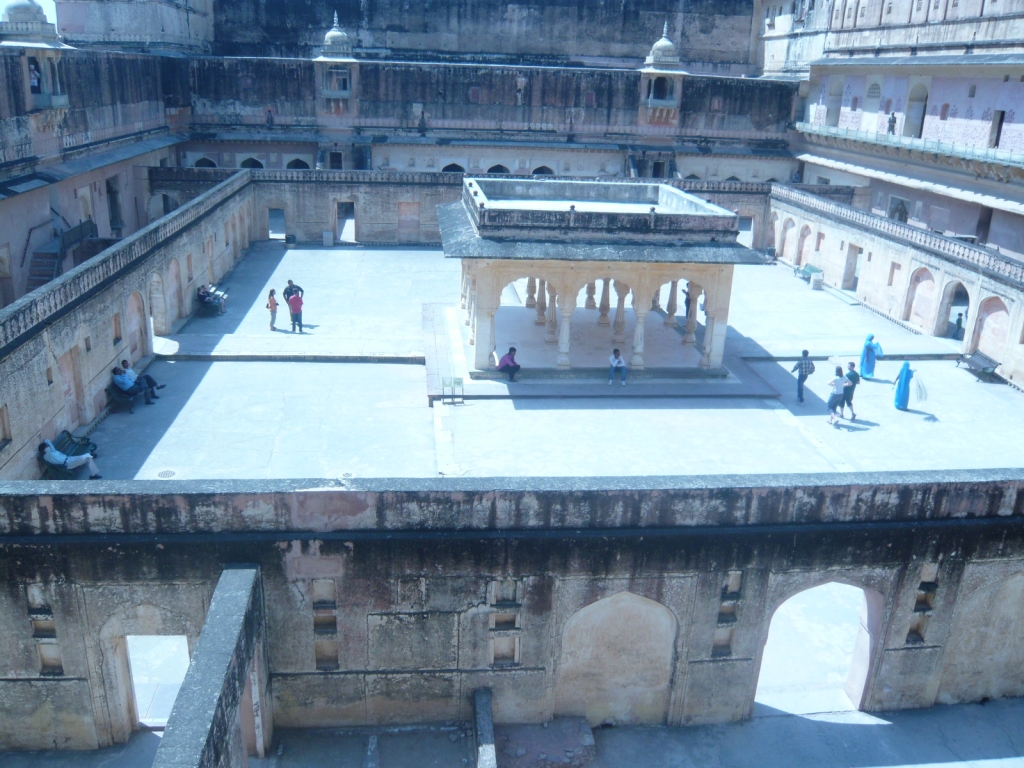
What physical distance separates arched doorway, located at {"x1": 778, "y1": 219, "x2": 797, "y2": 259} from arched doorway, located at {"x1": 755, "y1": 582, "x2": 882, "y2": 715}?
20696 millimetres

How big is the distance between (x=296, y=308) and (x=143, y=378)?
15.1 feet

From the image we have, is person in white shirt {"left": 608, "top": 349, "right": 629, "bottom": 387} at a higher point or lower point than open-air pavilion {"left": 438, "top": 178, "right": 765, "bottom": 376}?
lower

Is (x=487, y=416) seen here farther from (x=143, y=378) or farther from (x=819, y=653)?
(x=819, y=653)

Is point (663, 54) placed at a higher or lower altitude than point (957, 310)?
higher

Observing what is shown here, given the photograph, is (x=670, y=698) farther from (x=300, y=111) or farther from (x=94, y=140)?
(x=300, y=111)

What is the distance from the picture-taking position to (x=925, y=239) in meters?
23.1

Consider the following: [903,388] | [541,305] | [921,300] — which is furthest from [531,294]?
[921,300]

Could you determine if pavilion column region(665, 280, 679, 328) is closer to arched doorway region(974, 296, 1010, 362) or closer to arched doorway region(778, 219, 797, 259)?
arched doorway region(974, 296, 1010, 362)

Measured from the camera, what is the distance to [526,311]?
22328 millimetres

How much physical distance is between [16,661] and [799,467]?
11.8 meters

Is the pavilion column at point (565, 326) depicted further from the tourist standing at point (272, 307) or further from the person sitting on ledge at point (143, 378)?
the person sitting on ledge at point (143, 378)

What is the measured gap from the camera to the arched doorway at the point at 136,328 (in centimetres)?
1748

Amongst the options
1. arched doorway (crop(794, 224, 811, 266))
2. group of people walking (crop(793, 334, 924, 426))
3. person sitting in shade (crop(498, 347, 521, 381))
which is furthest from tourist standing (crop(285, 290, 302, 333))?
arched doorway (crop(794, 224, 811, 266))

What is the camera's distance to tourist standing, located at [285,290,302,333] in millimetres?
20500
